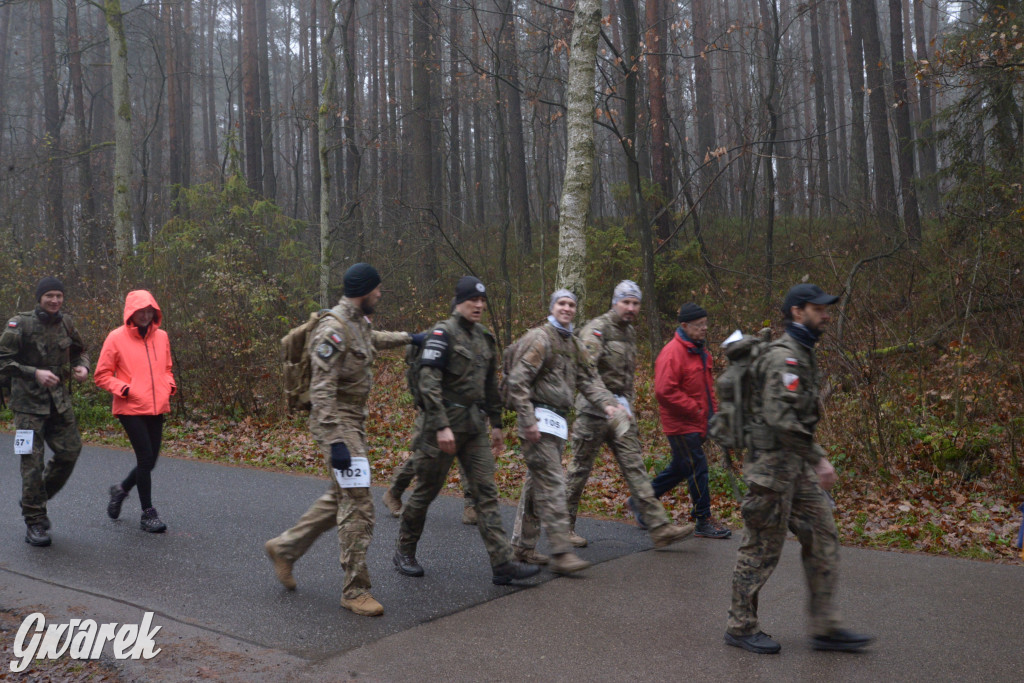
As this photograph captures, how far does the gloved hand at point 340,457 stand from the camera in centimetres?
557

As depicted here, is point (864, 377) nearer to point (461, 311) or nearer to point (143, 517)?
point (461, 311)

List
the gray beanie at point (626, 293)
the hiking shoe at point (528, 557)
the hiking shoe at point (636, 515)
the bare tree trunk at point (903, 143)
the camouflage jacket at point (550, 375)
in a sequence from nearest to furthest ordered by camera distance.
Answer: the camouflage jacket at point (550, 375), the hiking shoe at point (528, 557), the gray beanie at point (626, 293), the hiking shoe at point (636, 515), the bare tree trunk at point (903, 143)

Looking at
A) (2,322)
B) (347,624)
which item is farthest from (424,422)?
(2,322)

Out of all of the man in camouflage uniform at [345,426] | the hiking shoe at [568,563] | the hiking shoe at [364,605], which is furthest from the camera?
the hiking shoe at [568,563]

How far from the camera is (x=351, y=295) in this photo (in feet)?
19.4

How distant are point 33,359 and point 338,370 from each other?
3419 mm

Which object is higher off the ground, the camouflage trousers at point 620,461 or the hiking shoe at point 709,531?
the camouflage trousers at point 620,461

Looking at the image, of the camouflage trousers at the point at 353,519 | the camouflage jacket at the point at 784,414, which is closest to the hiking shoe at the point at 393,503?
the camouflage trousers at the point at 353,519

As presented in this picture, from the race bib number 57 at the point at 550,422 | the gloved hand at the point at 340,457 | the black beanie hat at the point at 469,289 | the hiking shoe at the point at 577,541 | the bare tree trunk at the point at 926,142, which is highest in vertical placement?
the bare tree trunk at the point at 926,142

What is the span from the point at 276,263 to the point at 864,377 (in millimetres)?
15700

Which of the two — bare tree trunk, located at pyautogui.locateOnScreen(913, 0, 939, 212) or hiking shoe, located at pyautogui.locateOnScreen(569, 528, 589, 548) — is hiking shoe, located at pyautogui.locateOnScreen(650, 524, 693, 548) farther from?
bare tree trunk, located at pyautogui.locateOnScreen(913, 0, 939, 212)

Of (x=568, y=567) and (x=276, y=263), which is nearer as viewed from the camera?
(x=568, y=567)

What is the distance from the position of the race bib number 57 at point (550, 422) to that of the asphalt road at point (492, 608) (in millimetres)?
1044

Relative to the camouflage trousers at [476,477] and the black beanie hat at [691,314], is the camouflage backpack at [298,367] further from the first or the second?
the black beanie hat at [691,314]
